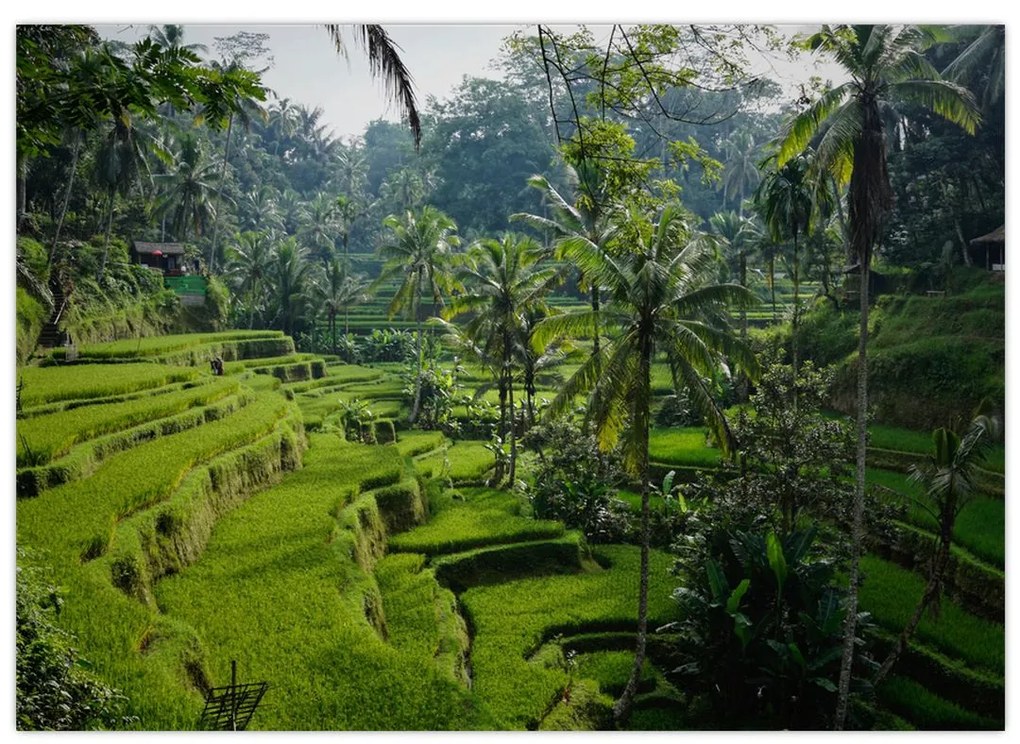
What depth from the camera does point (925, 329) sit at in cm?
961

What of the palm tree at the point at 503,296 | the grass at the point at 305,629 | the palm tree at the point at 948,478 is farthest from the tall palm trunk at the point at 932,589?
the palm tree at the point at 503,296

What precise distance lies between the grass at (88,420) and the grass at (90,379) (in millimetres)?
178

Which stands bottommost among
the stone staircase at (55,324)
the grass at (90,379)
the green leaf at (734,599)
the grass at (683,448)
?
the green leaf at (734,599)

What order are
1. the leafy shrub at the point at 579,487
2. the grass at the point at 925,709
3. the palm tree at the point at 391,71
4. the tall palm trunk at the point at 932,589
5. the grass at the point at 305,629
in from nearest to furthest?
the palm tree at the point at 391,71 → the grass at the point at 305,629 → the grass at the point at 925,709 → the tall palm trunk at the point at 932,589 → the leafy shrub at the point at 579,487

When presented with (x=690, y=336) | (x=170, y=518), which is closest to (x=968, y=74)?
(x=690, y=336)

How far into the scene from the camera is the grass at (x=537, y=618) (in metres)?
7.63

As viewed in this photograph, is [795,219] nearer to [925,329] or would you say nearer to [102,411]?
[925,329]

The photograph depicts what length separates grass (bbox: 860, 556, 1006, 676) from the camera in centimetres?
756

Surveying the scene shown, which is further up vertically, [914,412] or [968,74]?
[968,74]

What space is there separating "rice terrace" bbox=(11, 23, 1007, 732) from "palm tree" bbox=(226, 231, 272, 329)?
3.90 metres

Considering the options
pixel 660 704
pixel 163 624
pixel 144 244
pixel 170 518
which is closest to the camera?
pixel 163 624

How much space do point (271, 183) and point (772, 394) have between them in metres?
25.1

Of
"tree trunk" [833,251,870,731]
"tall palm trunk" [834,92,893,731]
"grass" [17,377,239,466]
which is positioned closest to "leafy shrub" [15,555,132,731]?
"grass" [17,377,239,466]

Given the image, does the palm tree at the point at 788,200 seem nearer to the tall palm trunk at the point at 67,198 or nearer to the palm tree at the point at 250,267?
the tall palm trunk at the point at 67,198
